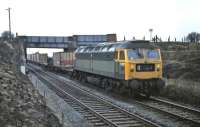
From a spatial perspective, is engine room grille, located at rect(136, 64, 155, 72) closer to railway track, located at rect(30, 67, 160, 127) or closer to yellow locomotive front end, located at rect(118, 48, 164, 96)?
yellow locomotive front end, located at rect(118, 48, 164, 96)

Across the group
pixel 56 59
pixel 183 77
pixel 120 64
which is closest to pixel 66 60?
pixel 56 59

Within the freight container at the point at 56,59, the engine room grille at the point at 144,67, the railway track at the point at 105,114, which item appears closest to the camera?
the railway track at the point at 105,114

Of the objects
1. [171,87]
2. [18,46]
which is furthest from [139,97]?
[18,46]

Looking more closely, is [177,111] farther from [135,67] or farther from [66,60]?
[66,60]

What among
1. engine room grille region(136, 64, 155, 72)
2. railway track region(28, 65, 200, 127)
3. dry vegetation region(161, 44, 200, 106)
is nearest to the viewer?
railway track region(28, 65, 200, 127)

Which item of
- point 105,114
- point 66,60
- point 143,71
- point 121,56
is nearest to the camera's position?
point 105,114

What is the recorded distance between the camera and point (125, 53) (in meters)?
21.8

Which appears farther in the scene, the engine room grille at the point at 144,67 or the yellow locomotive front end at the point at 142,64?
the engine room grille at the point at 144,67

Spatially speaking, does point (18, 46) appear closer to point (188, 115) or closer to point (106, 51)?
point (106, 51)

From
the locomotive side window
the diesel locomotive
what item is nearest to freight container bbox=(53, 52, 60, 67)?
the diesel locomotive

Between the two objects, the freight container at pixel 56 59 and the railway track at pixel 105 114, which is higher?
the freight container at pixel 56 59

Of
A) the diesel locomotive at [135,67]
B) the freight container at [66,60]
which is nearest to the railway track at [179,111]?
the diesel locomotive at [135,67]

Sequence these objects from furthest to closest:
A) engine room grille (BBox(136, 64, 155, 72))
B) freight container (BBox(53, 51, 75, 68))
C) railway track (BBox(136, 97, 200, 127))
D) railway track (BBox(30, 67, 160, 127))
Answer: freight container (BBox(53, 51, 75, 68)) → engine room grille (BBox(136, 64, 155, 72)) → railway track (BBox(136, 97, 200, 127)) → railway track (BBox(30, 67, 160, 127))

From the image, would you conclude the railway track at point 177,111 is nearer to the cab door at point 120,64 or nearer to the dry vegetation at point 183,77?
the dry vegetation at point 183,77
